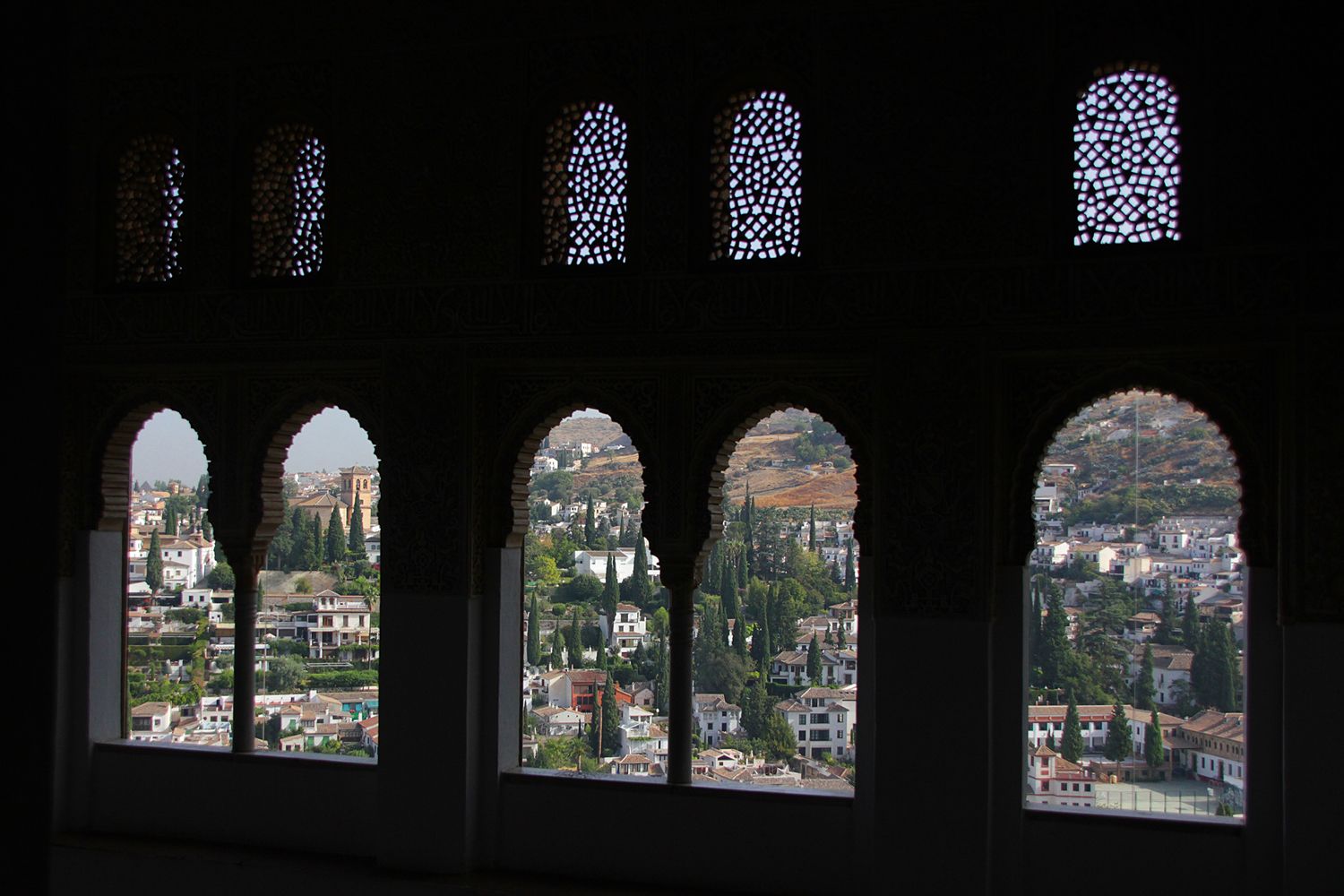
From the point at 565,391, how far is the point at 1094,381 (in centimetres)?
263

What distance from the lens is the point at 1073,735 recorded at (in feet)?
19.2

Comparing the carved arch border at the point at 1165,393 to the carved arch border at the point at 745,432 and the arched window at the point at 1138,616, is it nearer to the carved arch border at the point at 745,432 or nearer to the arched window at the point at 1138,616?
the arched window at the point at 1138,616

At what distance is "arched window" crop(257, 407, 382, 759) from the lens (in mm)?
7016

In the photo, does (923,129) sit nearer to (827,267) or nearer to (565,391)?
(827,267)

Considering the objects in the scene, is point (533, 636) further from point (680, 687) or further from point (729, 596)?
point (729, 596)

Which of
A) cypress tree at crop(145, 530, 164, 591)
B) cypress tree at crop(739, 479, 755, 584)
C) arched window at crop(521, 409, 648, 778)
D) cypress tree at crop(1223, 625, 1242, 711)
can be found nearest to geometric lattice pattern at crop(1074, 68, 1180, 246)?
cypress tree at crop(1223, 625, 1242, 711)

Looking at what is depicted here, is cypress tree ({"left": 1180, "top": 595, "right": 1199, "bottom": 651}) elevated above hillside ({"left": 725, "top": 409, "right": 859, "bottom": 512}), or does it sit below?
below

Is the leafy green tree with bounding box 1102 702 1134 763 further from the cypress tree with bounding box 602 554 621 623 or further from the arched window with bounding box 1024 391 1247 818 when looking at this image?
the cypress tree with bounding box 602 554 621 623

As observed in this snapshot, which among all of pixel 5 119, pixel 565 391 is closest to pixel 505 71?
pixel 565 391

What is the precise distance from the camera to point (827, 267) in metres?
6.03

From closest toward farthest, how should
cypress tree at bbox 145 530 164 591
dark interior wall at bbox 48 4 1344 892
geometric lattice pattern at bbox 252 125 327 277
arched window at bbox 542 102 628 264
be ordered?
dark interior wall at bbox 48 4 1344 892 < arched window at bbox 542 102 628 264 < geometric lattice pattern at bbox 252 125 327 277 < cypress tree at bbox 145 530 164 591

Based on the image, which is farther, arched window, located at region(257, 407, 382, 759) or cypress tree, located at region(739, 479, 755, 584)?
arched window, located at region(257, 407, 382, 759)

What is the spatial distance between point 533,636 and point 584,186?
2421 mm

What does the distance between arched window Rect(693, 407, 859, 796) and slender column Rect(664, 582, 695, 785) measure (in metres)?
0.09
